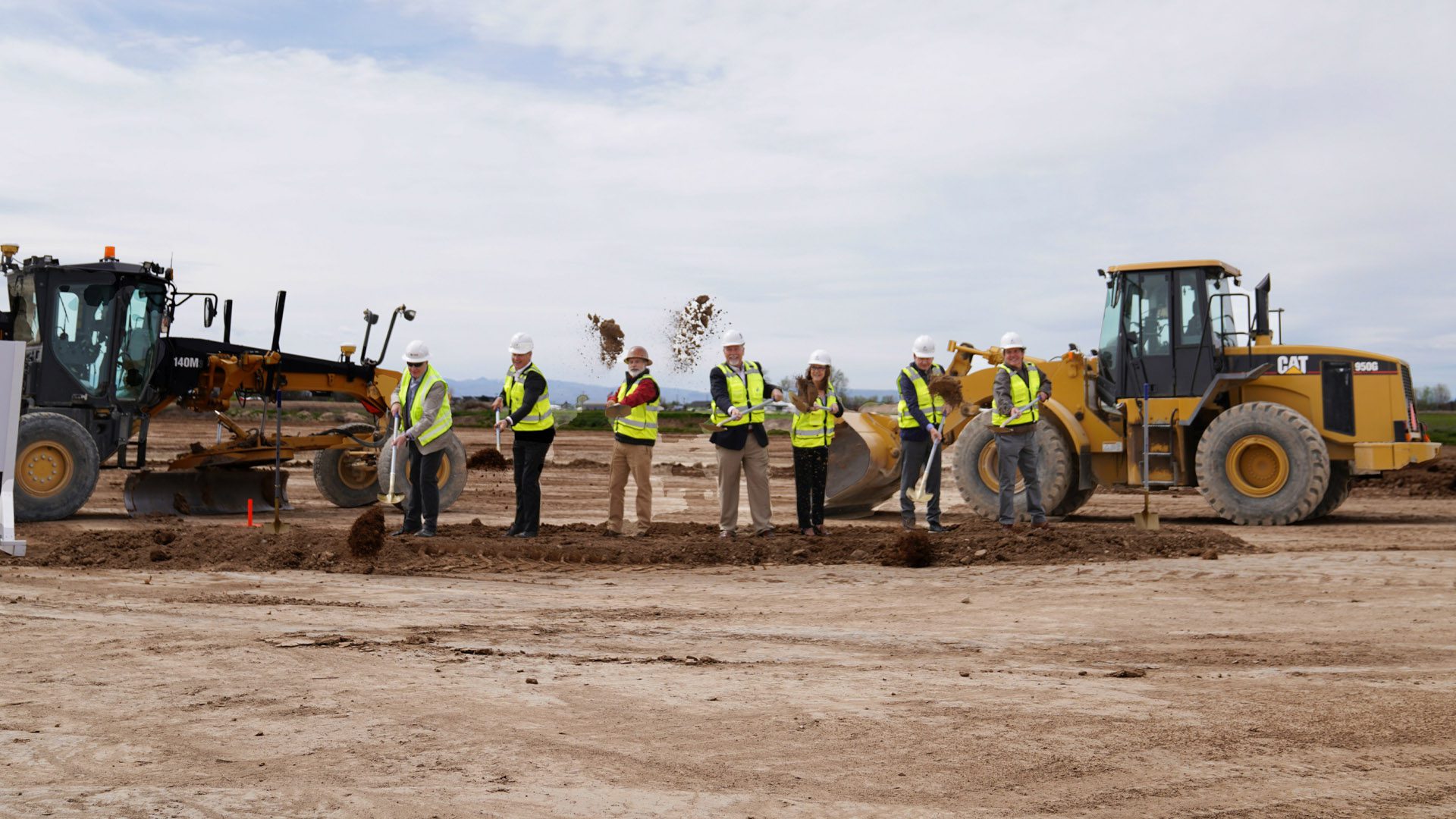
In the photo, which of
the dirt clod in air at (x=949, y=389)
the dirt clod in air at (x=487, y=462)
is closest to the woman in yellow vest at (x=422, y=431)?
the dirt clod in air at (x=949, y=389)

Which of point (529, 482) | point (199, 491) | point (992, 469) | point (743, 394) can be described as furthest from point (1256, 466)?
point (199, 491)

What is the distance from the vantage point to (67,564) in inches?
429

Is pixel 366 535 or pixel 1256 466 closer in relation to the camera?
pixel 366 535

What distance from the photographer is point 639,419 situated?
12.4 m

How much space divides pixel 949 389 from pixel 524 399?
5830 millimetres

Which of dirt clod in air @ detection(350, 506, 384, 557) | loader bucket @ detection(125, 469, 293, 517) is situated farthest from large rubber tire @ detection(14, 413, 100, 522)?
dirt clod in air @ detection(350, 506, 384, 557)

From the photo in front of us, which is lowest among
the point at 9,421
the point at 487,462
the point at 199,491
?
the point at 199,491

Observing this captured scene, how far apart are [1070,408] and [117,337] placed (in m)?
11.0

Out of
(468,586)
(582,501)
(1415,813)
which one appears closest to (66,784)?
(1415,813)

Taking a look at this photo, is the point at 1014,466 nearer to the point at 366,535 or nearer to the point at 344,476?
the point at 366,535

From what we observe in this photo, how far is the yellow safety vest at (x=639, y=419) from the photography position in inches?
487

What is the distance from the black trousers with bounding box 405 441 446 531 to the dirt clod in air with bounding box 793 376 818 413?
11.2 ft

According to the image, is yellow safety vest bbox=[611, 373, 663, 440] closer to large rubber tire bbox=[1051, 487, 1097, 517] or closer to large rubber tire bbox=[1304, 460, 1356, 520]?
large rubber tire bbox=[1051, 487, 1097, 517]

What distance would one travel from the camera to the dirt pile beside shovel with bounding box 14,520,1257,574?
11.0 metres
